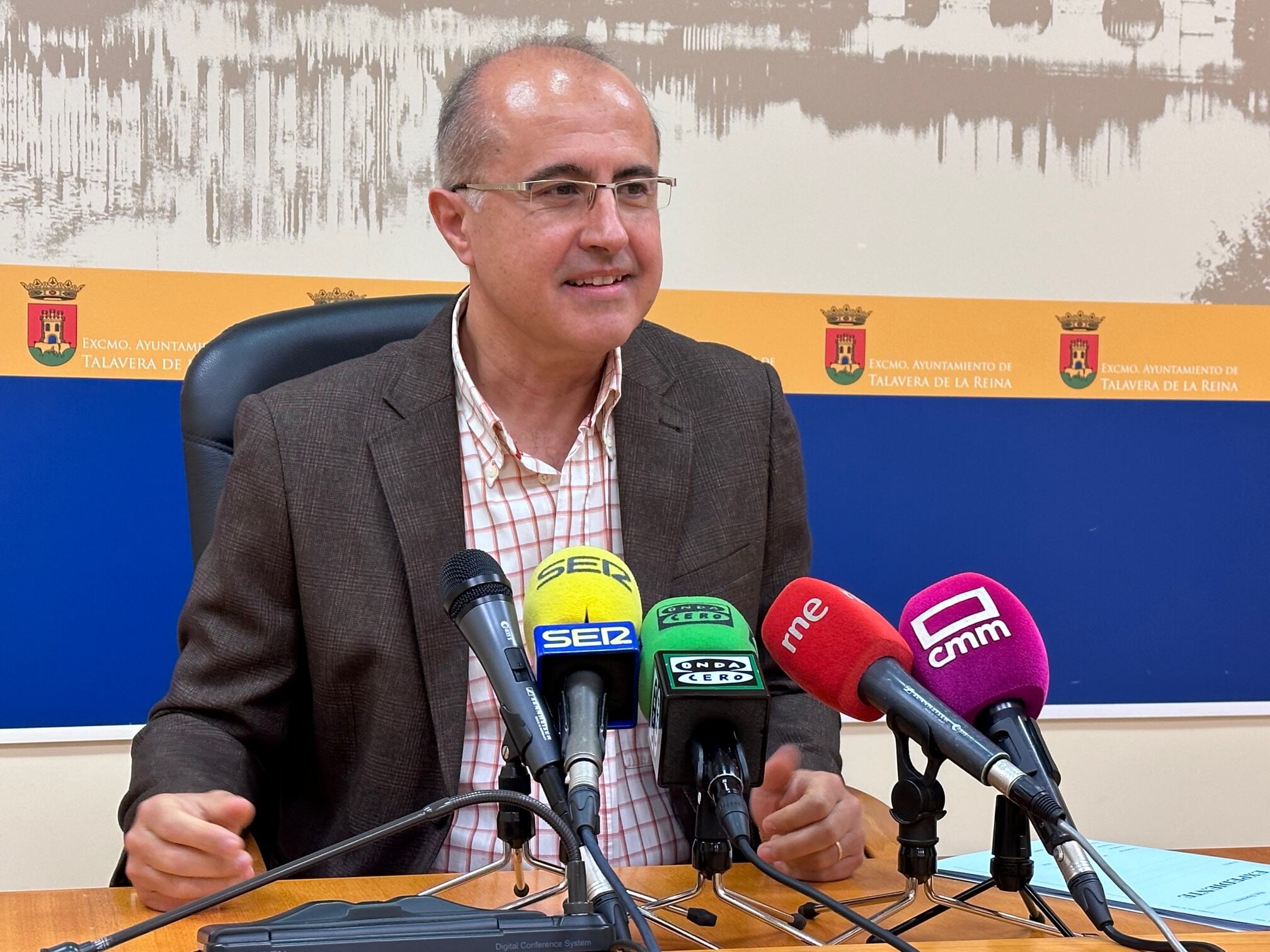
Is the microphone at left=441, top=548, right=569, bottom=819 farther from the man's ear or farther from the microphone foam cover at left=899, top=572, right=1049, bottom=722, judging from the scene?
the man's ear

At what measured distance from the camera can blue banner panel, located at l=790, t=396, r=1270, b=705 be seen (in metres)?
3.01

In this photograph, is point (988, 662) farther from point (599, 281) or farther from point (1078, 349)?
point (1078, 349)

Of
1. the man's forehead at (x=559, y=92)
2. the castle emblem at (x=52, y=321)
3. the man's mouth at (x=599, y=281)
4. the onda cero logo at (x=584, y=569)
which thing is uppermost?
the man's forehead at (x=559, y=92)

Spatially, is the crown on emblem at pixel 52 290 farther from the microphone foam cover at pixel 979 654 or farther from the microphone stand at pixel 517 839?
the microphone foam cover at pixel 979 654

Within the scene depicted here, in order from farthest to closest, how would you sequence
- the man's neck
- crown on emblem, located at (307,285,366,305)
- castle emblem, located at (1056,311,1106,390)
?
1. castle emblem, located at (1056,311,1106,390)
2. crown on emblem, located at (307,285,366,305)
3. the man's neck

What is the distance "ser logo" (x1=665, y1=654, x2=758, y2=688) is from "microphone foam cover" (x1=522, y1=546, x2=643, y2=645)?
0.08 m

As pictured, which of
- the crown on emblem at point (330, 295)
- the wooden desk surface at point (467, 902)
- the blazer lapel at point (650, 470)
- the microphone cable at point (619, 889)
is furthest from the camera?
the crown on emblem at point (330, 295)

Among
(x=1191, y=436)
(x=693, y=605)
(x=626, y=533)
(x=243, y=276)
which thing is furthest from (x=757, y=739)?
(x=1191, y=436)

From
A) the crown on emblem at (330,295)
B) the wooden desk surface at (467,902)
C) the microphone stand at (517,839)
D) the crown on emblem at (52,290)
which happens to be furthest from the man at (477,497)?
the crown on emblem at (52,290)

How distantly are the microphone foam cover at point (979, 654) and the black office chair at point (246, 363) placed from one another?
107 cm

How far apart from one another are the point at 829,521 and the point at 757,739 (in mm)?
2087

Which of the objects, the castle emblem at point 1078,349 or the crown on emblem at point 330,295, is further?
the castle emblem at point 1078,349

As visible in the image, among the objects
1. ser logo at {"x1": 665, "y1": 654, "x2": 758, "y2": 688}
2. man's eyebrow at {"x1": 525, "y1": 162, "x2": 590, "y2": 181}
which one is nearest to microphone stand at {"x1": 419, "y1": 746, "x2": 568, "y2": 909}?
ser logo at {"x1": 665, "y1": 654, "x2": 758, "y2": 688}

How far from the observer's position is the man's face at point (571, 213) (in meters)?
1.73
